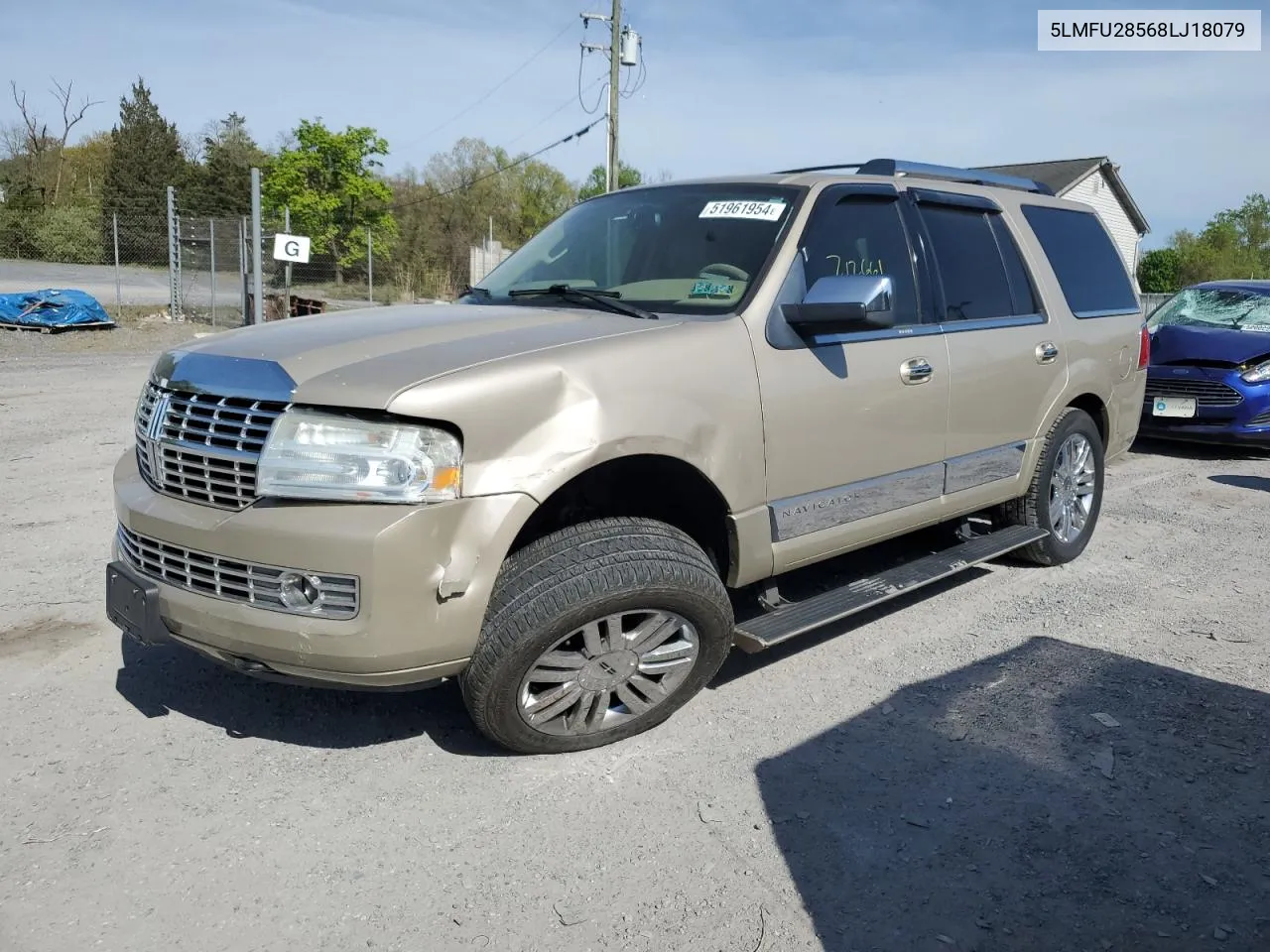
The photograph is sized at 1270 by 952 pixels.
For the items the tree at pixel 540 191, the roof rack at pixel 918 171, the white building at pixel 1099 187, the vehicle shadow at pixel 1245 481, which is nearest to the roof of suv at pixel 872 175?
the roof rack at pixel 918 171

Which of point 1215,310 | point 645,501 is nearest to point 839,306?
point 645,501

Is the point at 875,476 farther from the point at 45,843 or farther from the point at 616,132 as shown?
the point at 616,132

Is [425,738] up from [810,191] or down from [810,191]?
down

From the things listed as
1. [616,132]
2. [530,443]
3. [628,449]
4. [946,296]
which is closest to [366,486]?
[530,443]

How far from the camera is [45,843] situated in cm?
282

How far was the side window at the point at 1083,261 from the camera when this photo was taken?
5.40m

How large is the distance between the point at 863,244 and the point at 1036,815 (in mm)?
2398

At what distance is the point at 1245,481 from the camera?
811cm

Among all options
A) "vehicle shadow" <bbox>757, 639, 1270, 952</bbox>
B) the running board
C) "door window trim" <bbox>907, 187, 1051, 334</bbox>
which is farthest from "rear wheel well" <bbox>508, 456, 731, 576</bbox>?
"door window trim" <bbox>907, 187, 1051, 334</bbox>

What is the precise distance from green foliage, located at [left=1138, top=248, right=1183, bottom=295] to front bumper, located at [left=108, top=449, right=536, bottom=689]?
52.7m

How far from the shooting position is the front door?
374cm

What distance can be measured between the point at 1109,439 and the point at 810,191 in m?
2.90

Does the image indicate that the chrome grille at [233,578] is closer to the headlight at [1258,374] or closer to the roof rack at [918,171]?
the roof rack at [918,171]

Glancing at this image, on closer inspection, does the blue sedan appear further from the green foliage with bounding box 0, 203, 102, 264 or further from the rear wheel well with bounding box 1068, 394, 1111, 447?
the green foliage with bounding box 0, 203, 102, 264
